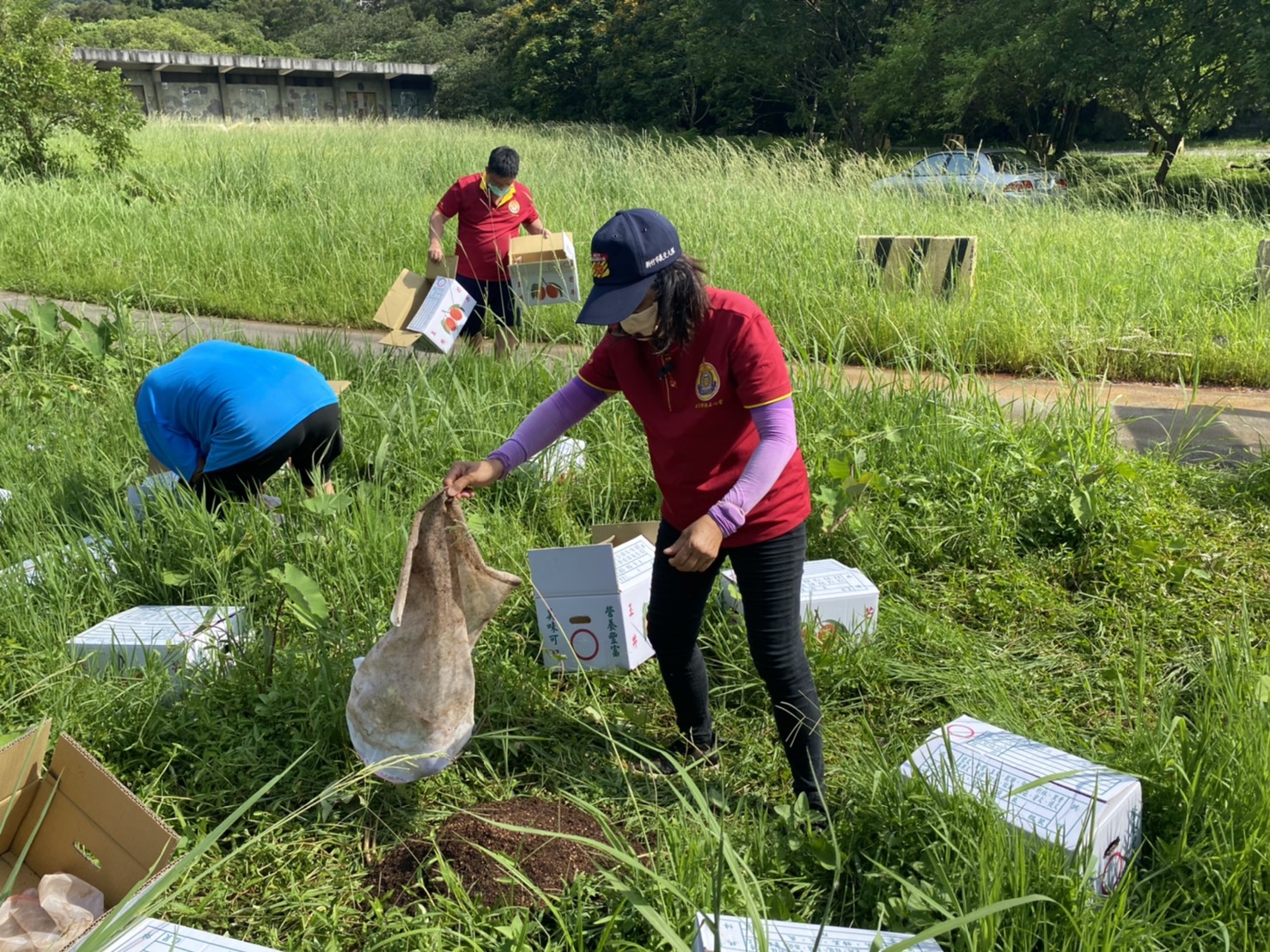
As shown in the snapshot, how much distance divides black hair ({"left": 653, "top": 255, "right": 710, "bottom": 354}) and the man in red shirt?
4.04m

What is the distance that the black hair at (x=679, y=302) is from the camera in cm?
218

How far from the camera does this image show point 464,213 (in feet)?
21.0

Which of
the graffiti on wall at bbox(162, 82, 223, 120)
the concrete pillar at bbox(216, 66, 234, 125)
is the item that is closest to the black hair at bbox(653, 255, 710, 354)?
the graffiti on wall at bbox(162, 82, 223, 120)

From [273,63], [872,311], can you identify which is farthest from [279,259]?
[273,63]

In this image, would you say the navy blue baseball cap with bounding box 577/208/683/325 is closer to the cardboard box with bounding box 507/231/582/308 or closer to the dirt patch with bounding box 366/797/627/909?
the dirt patch with bounding box 366/797/627/909

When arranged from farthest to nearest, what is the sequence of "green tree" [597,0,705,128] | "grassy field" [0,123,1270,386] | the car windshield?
"green tree" [597,0,705,128]
the car windshield
"grassy field" [0,123,1270,386]

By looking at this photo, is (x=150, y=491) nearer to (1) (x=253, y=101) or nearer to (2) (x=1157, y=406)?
(2) (x=1157, y=406)

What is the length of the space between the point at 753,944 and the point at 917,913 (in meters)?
0.44

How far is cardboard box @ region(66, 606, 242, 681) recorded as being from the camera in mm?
3072

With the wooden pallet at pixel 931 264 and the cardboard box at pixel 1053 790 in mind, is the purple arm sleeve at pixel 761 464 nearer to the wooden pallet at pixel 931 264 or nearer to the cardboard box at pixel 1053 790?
the cardboard box at pixel 1053 790

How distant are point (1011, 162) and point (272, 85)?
131 ft

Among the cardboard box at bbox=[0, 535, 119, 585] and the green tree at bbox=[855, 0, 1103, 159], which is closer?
the cardboard box at bbox=[0, 535, 119, 585]

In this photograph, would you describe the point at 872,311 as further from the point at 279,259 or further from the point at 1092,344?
the point at 279,259

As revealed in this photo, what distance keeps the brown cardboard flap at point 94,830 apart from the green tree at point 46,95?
1355 cm
